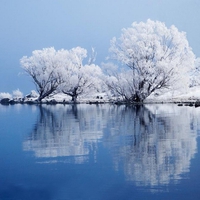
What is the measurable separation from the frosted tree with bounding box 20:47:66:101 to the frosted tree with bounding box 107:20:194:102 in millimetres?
17607

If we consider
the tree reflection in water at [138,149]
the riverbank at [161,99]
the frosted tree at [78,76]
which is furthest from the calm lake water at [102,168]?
the frosted tree at [78,76]

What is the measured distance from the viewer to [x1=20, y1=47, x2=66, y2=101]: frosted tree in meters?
58.0

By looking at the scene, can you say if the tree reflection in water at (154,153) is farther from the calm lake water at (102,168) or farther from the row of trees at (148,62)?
the row of trees at (148,62)

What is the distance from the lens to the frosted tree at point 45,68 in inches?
2282

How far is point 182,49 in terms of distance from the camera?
41688 mm

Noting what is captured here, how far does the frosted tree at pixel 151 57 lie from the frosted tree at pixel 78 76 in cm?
1480

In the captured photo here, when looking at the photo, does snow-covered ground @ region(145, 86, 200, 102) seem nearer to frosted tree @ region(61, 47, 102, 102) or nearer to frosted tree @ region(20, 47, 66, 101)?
frosted tree @ region(61, 47, 102, 102)

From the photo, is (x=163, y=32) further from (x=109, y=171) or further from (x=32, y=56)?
(x=109, y=171)

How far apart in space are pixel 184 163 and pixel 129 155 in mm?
1561

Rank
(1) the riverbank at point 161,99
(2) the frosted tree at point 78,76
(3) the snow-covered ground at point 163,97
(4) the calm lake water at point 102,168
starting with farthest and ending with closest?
(2) the frosted tree at point 78,76 → (3) the snow-covered ground at point 163,97 → (1) the riverbank at point 161,99 → (4) the calm lake water at point 102,168

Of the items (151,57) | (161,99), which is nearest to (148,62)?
(151,57)

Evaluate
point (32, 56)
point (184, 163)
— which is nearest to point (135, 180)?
point (184, 163)

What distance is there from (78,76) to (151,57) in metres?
18.5

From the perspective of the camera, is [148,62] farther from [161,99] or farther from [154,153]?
[154,153]
